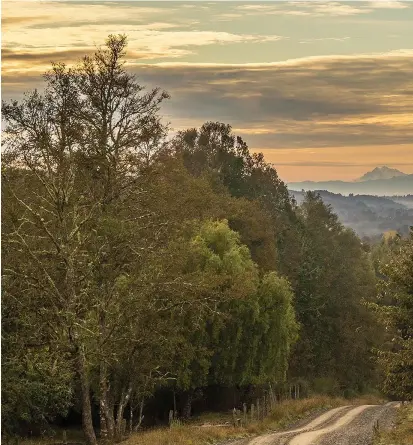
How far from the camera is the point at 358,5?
2152cm

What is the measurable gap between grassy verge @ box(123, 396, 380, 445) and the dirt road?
51.7 inches

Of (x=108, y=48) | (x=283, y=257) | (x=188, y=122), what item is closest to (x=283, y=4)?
(x=108, y=48)

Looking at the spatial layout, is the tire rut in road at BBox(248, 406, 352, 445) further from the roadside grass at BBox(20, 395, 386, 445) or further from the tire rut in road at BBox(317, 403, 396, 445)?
the tire rut in road at BBox(317, 403, 396, 445)

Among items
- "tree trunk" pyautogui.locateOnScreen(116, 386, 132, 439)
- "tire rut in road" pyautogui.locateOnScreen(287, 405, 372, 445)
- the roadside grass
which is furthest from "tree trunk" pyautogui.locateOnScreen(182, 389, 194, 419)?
"tree trunk" pyautogui.locateOnScreen(116, 386, 132, 439)

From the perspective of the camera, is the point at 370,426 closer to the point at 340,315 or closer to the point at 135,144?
the point at 135,144

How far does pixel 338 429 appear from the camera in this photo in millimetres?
34938

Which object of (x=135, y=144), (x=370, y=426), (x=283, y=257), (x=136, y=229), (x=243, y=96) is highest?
(x=243, y=96)

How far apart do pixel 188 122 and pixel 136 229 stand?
32.6 m

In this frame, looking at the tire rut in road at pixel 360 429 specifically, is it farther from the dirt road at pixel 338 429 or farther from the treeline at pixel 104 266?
the treeline at pixel 104 266

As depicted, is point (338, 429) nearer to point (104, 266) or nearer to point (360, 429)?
point (360, 429)

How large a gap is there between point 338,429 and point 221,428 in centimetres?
543

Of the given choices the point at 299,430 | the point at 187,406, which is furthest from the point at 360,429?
the point at 187,406

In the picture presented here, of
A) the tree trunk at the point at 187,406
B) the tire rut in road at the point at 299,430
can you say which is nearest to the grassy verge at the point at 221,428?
the tree trunk at the point at 187,406

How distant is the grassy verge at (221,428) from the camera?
27.6m
